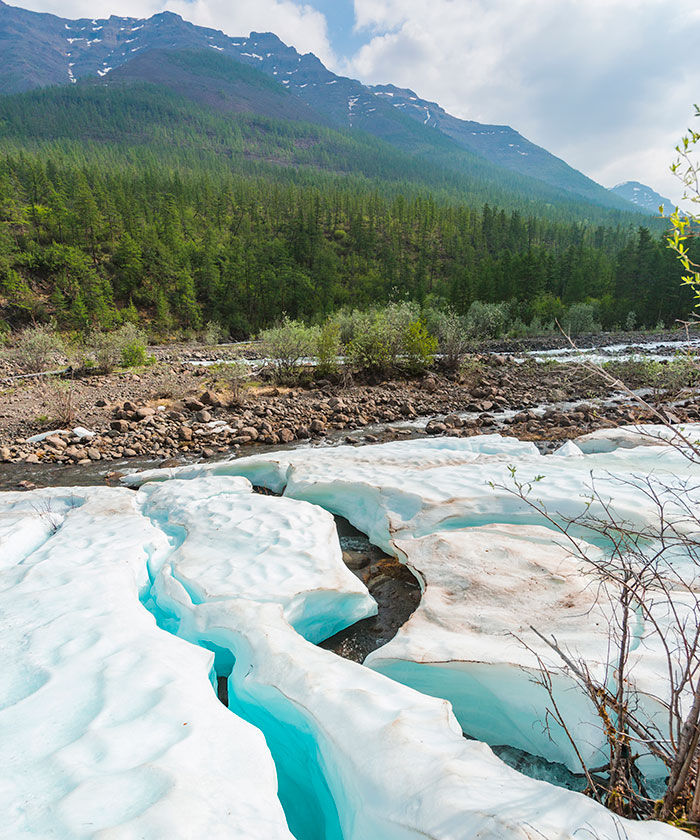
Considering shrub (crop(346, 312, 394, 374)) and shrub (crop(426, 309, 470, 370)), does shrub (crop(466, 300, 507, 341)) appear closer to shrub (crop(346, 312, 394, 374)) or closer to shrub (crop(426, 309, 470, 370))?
shrub (crop(426, 309, 470, 370))

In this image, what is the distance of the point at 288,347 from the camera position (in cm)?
1775

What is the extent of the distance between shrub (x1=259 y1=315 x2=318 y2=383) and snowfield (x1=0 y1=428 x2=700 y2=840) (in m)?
11.8

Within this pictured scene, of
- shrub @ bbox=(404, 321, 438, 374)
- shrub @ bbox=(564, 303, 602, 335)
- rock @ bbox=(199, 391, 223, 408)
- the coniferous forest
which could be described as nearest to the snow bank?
rock @ bbox=(199, 391, 223, 408)

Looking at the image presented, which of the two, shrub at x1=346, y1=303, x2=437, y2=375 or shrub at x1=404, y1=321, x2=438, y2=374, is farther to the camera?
shrub at x1=404, y1=321, x2=438, y2=374

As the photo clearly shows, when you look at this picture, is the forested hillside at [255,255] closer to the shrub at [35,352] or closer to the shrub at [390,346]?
the shrub at [35,352]

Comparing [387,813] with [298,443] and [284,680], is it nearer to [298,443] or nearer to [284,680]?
[284,680]

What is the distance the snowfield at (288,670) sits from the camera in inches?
81.8

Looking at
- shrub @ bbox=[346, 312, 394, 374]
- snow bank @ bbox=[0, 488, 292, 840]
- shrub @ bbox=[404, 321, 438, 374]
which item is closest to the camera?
snow bank @ bbox=[0, 488, 292, 840]

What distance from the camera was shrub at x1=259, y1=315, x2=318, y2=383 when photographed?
17.5 metres

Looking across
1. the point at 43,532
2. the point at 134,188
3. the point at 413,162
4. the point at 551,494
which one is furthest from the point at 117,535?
the point at 413,162

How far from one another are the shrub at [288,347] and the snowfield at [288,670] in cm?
1178

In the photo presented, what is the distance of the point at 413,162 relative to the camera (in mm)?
141000

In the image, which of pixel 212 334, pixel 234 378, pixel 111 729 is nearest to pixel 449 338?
pixel 234 378

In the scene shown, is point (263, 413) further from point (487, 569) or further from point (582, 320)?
point (582, 320)
